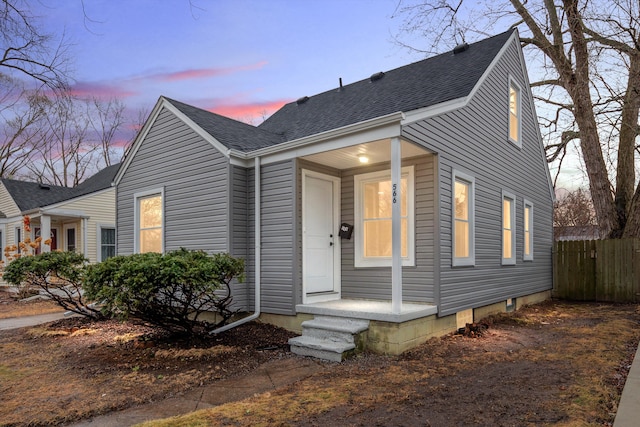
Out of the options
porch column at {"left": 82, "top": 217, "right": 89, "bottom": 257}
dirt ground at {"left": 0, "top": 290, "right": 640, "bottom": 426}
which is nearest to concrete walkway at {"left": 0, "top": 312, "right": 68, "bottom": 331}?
dirt ground at {"left": 0, "top": 290, "right": 640, "bottom": 426}

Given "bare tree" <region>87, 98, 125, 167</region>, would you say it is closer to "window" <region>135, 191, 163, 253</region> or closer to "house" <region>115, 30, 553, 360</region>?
"house" <region>115, 30, 553, 360</region>

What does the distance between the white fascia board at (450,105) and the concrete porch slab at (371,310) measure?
7.77 ft

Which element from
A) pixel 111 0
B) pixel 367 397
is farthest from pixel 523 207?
pixel 111 0

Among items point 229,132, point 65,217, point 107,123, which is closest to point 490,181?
point 229,132

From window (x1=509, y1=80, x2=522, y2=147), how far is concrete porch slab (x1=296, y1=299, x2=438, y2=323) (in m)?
5.22

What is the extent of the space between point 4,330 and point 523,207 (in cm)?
1057

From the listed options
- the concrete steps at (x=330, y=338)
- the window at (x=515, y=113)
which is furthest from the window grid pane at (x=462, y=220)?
the window at (x=515, y=113)

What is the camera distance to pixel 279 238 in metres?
6.51

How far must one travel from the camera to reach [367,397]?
374cm

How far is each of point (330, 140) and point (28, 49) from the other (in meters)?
4.33

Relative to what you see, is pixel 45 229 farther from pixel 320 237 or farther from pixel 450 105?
pixel 450 105

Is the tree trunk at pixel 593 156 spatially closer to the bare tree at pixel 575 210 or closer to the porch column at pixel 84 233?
the bare tree at pixel 575 210

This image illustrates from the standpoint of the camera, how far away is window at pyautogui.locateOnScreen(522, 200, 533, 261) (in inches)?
392

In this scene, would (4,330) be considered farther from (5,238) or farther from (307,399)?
(5,238)
